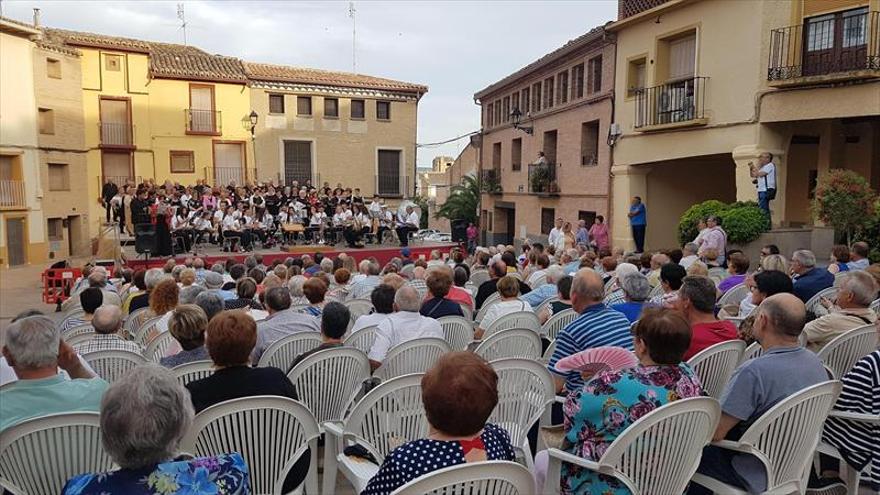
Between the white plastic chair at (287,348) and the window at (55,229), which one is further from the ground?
the white plastic chair at (287,348)

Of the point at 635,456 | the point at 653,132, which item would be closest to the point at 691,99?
the point at 653,132

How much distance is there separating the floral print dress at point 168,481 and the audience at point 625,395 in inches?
53.3

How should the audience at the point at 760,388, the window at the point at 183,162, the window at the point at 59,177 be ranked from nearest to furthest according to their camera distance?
the audience at the point at 760,388 → the window at the point at 59,177 → the window at the point at 183,162

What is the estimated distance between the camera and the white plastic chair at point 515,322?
5.32 m

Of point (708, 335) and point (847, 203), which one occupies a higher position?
point (847, 203)

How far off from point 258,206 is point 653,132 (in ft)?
36.6

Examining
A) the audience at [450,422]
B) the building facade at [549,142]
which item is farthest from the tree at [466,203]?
the audience at [450,422]

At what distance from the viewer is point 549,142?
22.7 m

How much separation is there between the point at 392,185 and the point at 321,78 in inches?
230

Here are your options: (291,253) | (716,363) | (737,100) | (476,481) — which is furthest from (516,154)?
(476,481)

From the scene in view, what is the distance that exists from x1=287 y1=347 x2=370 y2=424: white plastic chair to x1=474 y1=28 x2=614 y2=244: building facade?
15.2 metres

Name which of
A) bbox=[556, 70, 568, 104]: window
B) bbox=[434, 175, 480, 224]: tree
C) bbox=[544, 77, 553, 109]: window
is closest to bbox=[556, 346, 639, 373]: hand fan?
bbox=[556, 70, 568, 104]: window

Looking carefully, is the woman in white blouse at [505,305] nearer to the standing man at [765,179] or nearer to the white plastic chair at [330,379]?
the white plastic chair at [330,379]

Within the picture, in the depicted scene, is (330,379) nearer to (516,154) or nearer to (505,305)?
(505,305)
